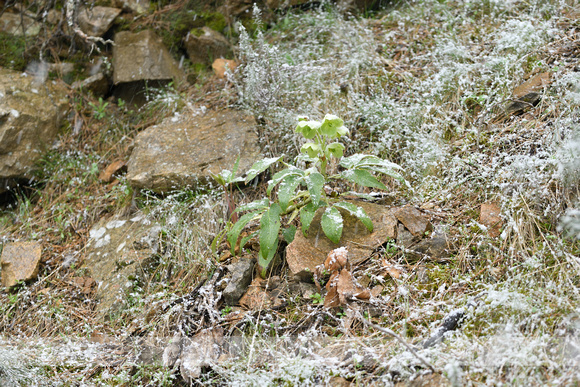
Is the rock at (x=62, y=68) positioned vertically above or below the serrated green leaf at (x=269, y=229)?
above

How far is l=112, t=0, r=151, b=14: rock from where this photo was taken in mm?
4938

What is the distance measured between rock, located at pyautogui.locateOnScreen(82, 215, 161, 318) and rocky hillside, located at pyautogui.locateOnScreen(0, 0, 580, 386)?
0.07 feet

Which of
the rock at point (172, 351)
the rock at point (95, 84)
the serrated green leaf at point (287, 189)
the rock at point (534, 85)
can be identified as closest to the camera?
the rock at point (172, 351)

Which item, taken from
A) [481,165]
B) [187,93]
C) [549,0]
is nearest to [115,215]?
[187,93]

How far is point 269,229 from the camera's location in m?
2.47

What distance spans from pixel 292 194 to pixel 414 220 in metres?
0.72

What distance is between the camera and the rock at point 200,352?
7.09ft

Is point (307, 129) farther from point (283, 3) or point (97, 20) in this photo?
point (97, 20)

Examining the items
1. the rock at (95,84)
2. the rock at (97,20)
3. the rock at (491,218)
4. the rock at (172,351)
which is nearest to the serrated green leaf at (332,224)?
the rock at (491,218)

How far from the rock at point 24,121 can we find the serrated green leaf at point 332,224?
3101mm

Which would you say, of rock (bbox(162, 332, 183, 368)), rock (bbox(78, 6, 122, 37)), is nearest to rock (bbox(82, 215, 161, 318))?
rock (bbox(162, 332, 183, 368))

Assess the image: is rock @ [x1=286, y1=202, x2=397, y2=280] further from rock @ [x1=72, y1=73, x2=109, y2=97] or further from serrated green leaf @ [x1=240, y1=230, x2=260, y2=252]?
rock @ [x1=72, y1=73, x2=109, y2=97]

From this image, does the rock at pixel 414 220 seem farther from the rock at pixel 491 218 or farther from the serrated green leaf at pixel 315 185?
the serrated green leaf at pixel 315 185

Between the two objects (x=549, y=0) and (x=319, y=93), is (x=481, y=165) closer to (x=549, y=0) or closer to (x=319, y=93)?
(x=319, y=93)
